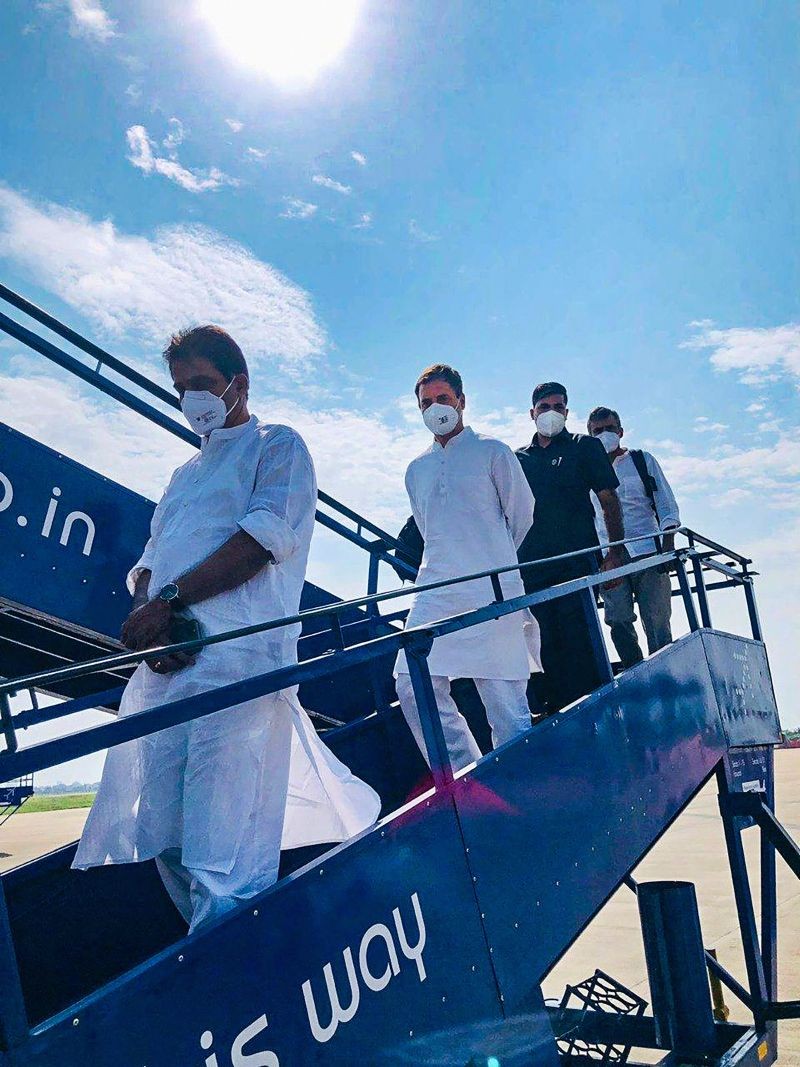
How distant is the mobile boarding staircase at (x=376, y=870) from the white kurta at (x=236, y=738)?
0.46 ft

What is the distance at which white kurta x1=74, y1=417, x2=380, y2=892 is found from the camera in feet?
6.61

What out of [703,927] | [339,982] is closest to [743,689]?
[339,982]

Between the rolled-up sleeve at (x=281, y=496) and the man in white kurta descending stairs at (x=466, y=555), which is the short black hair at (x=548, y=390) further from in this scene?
the rolled-up sleeve at (x=281, y=496)

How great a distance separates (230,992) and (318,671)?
0.72 m

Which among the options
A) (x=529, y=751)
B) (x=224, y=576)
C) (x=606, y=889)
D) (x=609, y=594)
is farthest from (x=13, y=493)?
(x=609, y=594)

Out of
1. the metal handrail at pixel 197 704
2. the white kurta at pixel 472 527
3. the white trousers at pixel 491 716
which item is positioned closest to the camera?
the metal handrail at pixel 197 704

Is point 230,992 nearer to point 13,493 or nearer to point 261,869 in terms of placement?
point 261,869

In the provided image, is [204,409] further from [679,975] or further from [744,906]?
[744,906]

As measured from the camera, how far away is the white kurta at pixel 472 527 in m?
3.41

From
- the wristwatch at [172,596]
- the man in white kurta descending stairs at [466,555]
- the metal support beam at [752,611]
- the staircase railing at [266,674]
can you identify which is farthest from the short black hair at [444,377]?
the metal support beam at [752,611]

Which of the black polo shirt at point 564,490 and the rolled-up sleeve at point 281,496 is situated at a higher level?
the black polo shirt at point 564,490

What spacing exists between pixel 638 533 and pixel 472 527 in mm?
2316

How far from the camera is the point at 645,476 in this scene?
557 cm

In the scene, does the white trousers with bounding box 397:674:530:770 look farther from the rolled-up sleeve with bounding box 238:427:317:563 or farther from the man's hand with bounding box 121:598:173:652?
the man's hand with bounding box 121:598:173:652
